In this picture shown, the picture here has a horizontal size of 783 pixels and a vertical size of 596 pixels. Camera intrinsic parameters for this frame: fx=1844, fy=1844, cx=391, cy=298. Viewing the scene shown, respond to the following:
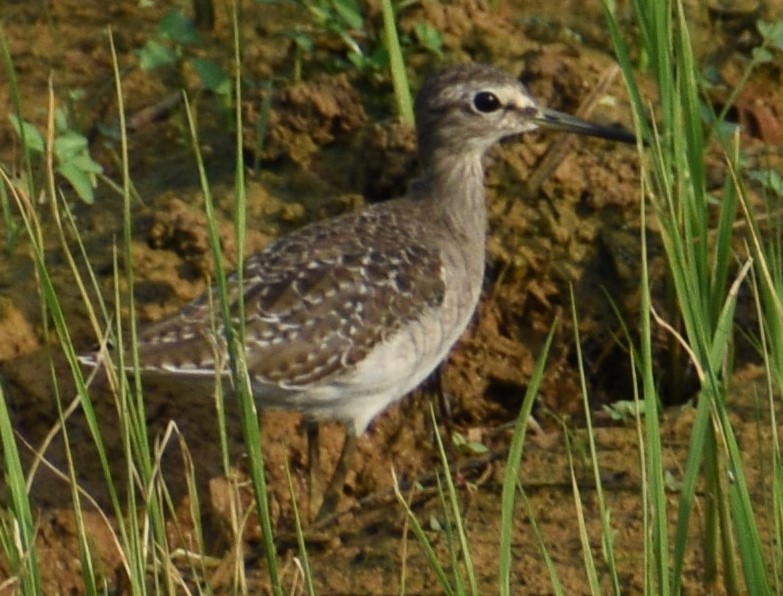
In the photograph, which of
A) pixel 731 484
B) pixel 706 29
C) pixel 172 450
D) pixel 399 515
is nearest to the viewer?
pixel 731 484

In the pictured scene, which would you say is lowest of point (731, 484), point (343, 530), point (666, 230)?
point (343, 530)

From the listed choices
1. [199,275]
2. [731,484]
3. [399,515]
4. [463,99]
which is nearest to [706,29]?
[463,99]

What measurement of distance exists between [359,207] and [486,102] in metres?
0.63

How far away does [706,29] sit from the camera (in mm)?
7664

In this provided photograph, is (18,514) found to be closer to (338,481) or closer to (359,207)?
(338,481)

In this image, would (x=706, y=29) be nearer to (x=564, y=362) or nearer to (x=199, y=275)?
(x=564, y=362)

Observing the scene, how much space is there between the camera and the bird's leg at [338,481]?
19.9 feet

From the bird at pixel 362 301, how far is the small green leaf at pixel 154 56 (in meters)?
0.98

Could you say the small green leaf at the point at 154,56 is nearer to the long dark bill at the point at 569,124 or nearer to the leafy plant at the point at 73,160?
the leafy plant at the point at 73,160

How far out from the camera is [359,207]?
686 centimetres

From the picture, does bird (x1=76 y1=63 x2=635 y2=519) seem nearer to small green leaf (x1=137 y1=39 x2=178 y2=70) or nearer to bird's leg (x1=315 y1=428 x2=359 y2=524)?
bird's leg (x1=315 y1=428 x2=359 y2=524)

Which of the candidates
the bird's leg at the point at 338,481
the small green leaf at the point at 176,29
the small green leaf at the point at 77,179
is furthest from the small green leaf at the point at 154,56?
the bird's leg at the point at 338,481

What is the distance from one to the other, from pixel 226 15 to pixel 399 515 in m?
2.84

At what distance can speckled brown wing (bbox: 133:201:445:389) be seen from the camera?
5672mm
